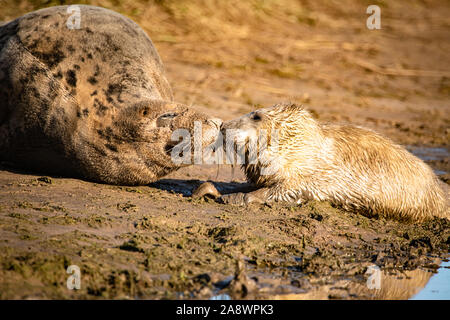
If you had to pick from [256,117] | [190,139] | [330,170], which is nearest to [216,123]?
[190,139]

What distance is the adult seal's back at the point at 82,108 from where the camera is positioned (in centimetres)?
545

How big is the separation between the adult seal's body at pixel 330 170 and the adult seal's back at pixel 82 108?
0.73 meters

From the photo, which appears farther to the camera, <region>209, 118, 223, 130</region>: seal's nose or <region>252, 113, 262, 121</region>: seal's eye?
<region>252, 113, 262, 121</region>: seal's eye

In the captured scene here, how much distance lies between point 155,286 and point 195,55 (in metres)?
9.11

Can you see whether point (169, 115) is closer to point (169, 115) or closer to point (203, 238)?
point (169, 115)

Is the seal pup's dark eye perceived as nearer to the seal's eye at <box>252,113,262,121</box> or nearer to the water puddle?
the seal's eye at <box>252,113,262,121</box>

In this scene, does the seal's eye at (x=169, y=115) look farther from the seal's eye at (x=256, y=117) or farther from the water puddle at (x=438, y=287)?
the water puddle at (x=438, y=287)

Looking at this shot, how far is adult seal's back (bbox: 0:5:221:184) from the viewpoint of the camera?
5.45 metres

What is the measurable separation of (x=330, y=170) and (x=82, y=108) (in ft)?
8.63

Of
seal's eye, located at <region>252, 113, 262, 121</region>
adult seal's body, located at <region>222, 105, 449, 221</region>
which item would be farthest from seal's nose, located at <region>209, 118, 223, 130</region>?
seal's eye, located at <region>252, 113, 262, 121</region>

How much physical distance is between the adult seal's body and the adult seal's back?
2.39 feet

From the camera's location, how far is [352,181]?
6.15m

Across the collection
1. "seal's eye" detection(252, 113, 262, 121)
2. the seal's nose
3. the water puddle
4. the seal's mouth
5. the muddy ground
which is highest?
"seal's eye" detection(252, 113, 262, 121)
